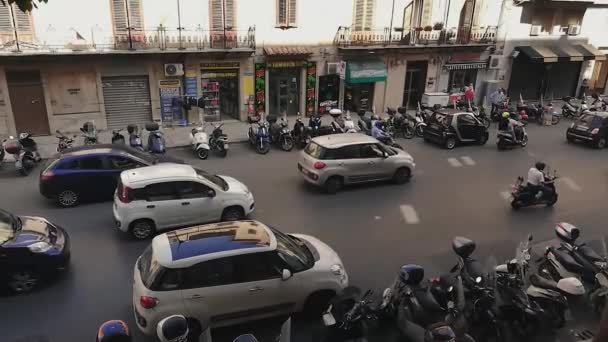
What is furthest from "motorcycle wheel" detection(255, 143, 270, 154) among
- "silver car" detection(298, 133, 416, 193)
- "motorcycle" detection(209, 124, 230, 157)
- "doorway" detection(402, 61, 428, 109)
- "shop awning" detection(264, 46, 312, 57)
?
"doorway" detection(402, 61, 428, 109)

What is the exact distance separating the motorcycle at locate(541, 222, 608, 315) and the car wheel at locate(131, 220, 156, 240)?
25.3 ft

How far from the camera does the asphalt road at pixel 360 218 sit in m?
7.61

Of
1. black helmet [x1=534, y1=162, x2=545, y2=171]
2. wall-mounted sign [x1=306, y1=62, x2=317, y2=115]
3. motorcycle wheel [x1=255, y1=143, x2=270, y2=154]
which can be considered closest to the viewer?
black helmet [x1=534, y1=162, x2=545, y2=171]

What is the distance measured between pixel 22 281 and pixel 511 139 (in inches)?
616

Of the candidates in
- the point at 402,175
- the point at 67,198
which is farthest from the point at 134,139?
the point at 402,175

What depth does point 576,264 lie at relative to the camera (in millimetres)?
8195

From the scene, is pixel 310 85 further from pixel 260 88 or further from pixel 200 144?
pixel 200 144

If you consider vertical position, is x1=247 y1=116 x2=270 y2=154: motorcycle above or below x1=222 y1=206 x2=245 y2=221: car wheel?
above

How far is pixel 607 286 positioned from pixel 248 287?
5.68 meters

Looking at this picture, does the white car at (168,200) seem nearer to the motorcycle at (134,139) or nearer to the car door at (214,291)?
the car door at (214,291)

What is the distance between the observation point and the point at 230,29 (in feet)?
60.1

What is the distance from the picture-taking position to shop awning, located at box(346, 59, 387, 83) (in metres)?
20.9

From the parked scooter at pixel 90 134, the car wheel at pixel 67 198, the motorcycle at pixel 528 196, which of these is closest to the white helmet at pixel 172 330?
the car wheel at pixel 67 198

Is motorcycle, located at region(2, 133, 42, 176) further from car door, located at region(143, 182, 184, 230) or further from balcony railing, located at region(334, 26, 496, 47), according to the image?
balcony railing, located at region(334, 26, 496, 47)
